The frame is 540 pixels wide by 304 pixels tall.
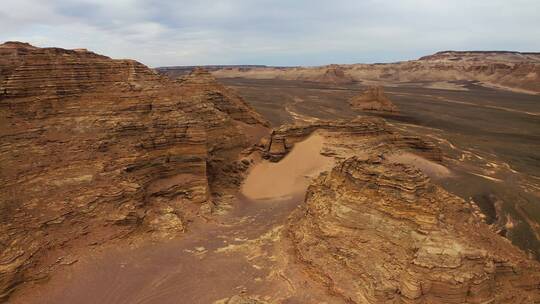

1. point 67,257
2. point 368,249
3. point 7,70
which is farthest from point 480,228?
Answer: point 7,70

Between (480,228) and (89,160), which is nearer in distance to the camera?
(480,228)

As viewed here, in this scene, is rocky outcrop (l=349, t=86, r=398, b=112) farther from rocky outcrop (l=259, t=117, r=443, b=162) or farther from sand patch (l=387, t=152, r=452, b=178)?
rocky outcrop (l=259, t=117, r=443, b=162)

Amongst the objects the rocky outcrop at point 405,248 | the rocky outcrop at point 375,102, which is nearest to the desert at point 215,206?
the rocky outcrop at point 405,248

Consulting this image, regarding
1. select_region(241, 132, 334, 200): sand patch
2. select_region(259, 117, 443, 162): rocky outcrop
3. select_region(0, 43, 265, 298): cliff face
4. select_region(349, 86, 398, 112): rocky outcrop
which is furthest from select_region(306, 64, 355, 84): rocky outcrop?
select_region(0, 43, 265, 298): cliff face

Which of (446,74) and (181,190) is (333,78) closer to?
(446,74)

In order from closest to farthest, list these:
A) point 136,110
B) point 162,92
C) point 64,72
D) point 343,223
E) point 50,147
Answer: point 343,223, point 50,147, point 64,72, point 136,110, point 162,92

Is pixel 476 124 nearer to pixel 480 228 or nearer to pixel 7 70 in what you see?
pixel 480 228

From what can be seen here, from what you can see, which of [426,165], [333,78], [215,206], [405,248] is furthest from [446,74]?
[405,248]
